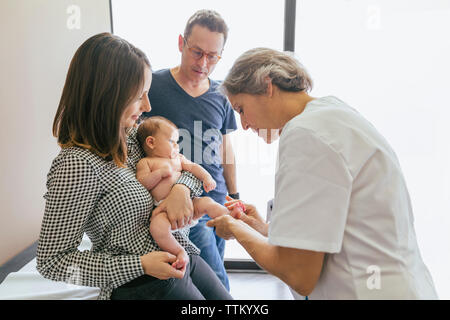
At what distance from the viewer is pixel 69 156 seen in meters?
1.05

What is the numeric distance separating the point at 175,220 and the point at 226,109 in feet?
3.35

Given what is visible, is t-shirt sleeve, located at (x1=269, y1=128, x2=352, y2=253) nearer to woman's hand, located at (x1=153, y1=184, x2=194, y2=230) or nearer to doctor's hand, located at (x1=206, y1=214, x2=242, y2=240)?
doctor's hand, located at (x1=206, y1=214, x2=242, y2=240)

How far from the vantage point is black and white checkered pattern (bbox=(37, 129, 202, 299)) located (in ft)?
3.35

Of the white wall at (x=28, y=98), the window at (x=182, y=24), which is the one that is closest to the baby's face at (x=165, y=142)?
the white wall at (x=28, y=98)

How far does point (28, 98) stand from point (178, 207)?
3.96ft

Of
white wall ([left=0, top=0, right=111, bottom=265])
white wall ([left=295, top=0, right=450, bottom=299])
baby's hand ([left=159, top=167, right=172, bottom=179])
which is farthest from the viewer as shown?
white wall ([left=295, top=0, right=450, bottom=299])

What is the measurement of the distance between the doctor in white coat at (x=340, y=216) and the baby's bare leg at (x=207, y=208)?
15.2 inches

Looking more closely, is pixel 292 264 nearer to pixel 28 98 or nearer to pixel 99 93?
pixel 99 93

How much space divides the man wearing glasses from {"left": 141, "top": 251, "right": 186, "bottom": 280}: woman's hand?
66 centimetres

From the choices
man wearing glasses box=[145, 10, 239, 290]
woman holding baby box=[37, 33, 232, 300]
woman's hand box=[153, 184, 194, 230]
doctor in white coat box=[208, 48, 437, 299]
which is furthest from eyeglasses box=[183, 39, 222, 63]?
doctor in white coat box=[208, 48, 437, 299]

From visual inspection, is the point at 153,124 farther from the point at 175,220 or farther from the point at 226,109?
the point at 226,109

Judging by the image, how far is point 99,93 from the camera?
110 cm

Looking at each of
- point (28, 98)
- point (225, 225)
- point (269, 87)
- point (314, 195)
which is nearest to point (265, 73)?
point (269, 87)
